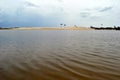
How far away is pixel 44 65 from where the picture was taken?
29.3 ft

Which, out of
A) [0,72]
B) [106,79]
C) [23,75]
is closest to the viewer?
[106,79]

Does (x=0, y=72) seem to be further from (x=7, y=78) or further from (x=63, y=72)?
(x=63, y=72)

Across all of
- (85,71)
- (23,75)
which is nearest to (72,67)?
(85,71)

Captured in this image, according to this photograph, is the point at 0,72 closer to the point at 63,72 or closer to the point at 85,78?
the point at 63,72

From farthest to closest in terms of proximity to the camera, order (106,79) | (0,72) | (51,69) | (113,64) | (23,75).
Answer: (113,64) < (51,69) < (0,72) < (23,75) < (106,79)

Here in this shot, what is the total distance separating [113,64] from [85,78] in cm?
303

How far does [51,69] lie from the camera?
320 inches

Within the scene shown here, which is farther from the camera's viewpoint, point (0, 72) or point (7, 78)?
point (0, 72)

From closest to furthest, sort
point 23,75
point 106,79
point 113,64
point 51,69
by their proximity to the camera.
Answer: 1. point 106,79
2. point 23,75
3. point 51,69
4. point 113,64

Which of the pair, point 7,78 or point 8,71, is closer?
point 7,78

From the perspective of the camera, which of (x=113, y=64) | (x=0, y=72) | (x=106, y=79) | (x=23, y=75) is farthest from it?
(x=113, y=64)

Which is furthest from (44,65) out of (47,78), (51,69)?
(47,78)

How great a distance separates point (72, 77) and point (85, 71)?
117 centimetres

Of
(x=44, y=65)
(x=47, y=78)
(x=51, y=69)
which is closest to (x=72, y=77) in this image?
(x=47, y=78)
